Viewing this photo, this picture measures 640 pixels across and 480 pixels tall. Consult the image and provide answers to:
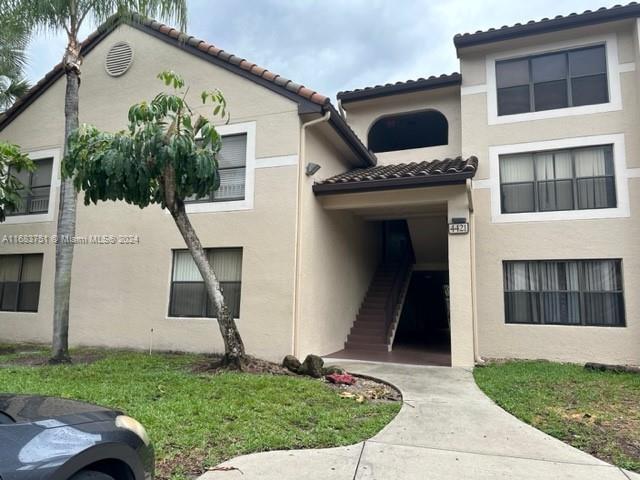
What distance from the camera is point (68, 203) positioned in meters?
9.24

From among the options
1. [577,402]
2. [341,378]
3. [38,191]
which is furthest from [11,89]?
[577,402]

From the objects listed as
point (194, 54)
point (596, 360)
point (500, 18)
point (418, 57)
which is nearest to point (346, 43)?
point (418, 57)

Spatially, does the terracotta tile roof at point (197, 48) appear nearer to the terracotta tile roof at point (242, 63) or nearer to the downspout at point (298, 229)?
the terracotta tile roof at point (242, 63)

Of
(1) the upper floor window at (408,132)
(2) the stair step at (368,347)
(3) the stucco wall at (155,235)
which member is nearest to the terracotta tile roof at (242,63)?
(3) the stucco wall at (155,235)

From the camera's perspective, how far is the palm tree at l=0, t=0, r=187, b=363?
355 inches

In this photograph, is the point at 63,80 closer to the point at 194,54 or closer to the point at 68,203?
the point at 194,54

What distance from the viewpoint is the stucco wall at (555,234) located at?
987cm

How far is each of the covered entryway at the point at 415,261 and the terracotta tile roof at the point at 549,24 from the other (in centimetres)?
329

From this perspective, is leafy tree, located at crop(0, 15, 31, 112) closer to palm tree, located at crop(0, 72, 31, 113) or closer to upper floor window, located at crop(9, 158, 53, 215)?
palm tree, located at crop(0, 72, 31, 113)

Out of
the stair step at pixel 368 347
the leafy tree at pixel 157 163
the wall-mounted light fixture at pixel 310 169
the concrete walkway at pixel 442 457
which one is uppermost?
the wall-mounted light fixture at pixel 310 169

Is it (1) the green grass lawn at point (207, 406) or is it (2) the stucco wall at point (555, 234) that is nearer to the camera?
(1) the green grass lawn at point (207, 406)

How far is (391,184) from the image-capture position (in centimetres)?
962

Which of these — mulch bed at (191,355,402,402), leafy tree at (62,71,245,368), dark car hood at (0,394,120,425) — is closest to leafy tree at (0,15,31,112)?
leafy tree at (62,71,245,368)

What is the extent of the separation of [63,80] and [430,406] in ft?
41.4
